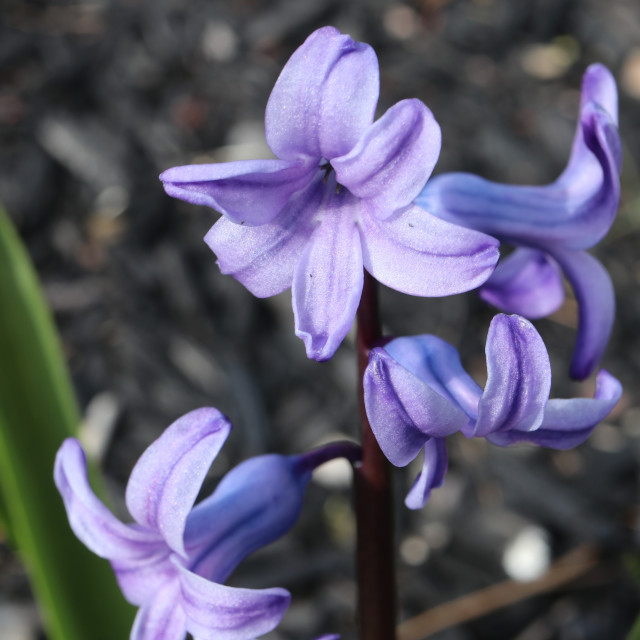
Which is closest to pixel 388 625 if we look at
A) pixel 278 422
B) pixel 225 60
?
pixel 278 422

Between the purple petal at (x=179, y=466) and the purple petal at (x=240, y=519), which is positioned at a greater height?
the purple petal at (x=179, y=466)

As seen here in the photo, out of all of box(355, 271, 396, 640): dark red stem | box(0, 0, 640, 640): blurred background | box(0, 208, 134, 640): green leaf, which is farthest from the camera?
box(0, 0, 640, 640): blurred background

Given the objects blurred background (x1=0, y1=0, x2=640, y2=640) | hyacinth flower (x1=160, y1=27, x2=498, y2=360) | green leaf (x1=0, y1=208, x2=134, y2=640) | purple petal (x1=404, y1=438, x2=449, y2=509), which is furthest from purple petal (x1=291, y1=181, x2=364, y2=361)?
blurred background (x1=0, y1=0, x2=640, y2=640)

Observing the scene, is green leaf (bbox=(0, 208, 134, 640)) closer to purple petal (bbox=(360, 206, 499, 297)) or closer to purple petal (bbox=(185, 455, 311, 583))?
purple petal (bbox=(185, 455, 311, 583))

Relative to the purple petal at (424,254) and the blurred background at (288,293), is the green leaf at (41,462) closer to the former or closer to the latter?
the purple petal at (424,254)

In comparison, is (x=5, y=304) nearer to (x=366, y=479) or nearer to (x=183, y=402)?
(x=366, y=479)

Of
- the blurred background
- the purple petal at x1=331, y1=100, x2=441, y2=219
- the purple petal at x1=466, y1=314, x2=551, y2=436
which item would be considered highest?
the purple petal at x1=331, y1=100, x2=441, y2=219

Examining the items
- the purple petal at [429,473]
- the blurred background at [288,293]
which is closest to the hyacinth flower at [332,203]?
the purple petal at [429,473]
